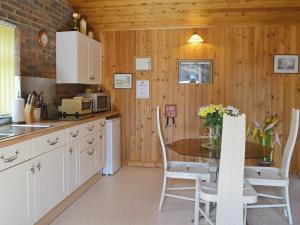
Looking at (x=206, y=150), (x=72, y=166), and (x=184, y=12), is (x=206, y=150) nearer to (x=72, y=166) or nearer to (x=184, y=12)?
(x=72, y=166)

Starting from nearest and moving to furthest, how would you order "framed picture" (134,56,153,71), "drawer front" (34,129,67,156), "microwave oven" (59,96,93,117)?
"drawer front" (34,129,67,156)
"microwave oven" (59,96,93,117)
"framed picture" (134,56,153,71)

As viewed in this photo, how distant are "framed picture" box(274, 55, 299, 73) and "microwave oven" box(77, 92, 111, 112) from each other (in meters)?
2.67

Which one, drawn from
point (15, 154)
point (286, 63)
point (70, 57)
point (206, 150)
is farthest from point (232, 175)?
point (286, 63)

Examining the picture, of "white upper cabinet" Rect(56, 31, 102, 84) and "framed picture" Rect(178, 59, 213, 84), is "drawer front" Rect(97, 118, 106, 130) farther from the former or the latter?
"framed picture" Rect(178, 59, 213, 84)

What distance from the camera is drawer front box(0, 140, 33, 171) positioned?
2146 mm

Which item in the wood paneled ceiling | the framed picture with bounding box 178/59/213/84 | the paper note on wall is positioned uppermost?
the wood paneled ceiling

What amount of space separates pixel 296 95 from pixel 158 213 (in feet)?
9.77

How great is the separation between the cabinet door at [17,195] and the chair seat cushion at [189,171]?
1390mm

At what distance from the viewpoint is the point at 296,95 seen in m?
4.83

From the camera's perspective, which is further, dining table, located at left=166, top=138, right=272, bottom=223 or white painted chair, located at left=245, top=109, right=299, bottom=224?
white painted chair, located at left=245, top=109, right=299, bottom=224

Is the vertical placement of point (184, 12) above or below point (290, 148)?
above

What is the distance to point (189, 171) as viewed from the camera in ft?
10.7

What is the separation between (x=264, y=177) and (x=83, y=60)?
2.77 metres

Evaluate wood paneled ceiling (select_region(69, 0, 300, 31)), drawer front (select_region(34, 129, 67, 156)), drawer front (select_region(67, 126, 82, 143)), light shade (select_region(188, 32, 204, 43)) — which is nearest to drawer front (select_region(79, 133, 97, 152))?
drawer front (select_region(67, 126, 82, 143))
